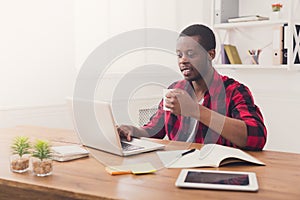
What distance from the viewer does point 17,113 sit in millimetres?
2936

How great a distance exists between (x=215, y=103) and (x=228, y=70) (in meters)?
1.76

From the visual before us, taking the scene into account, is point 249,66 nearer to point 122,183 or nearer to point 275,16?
point 275,16

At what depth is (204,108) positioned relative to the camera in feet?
5.86

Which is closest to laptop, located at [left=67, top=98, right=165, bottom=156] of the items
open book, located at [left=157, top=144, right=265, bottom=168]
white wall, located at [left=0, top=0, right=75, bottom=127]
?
open book, located at [left=157, top=144, right=265, bottom=168]

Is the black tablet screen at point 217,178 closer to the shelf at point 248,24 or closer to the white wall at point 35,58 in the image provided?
the white wall at point 35,58

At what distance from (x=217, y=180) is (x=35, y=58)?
2.08m

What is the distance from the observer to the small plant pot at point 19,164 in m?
1.44

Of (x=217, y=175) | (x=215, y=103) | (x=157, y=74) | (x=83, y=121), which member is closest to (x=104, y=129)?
(x=83, y=121)

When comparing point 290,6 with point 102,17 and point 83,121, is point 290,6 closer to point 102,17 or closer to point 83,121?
point 102,17

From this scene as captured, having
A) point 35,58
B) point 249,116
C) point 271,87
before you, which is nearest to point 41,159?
point 249,116

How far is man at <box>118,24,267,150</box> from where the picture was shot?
1.77m

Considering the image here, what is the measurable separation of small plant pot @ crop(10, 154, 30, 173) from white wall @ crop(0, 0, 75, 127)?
148 cm

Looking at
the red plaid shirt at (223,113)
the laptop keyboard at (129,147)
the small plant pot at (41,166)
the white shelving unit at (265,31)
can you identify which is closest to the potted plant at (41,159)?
the small plant pot at (41,166)

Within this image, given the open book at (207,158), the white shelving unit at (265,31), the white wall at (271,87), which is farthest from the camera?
the white wall at (271,87)
